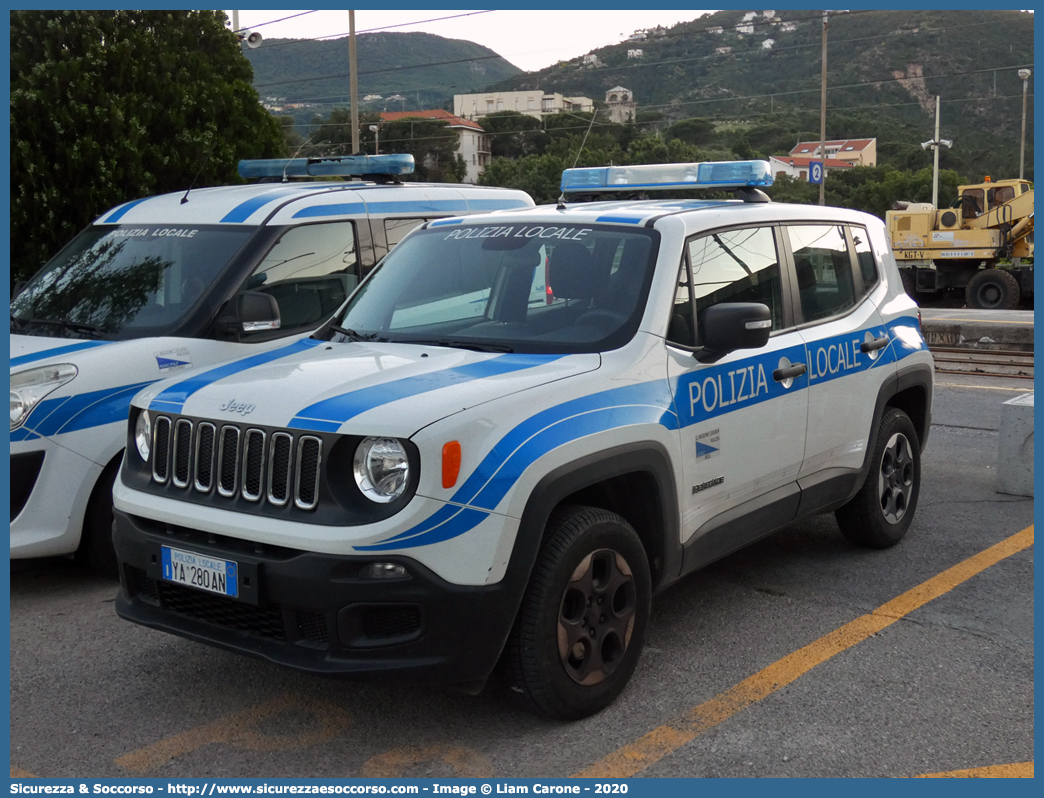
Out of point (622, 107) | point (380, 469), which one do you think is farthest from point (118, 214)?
point (622, 107)

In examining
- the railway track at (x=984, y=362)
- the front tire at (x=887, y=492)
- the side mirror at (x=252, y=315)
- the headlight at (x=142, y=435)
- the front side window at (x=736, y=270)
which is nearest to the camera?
the headlight at (x=142, y=435)

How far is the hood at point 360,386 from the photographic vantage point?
3451 mm

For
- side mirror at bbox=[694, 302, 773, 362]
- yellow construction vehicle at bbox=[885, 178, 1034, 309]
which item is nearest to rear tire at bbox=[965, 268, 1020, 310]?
yellow construction vehicle at bbox=[885, 178, 1034, 309]

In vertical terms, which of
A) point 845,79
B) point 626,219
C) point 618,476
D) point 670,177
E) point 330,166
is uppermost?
point 845,79

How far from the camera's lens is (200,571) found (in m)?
3.62

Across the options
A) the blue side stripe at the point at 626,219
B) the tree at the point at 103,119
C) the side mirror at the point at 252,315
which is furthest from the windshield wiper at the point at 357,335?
the tree at the point at 103,119

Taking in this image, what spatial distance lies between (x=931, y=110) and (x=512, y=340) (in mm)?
118906

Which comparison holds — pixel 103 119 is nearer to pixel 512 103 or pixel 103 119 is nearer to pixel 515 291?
pixel 515 291

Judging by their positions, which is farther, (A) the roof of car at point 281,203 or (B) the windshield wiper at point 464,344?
(A) the roof of car at point 281,203

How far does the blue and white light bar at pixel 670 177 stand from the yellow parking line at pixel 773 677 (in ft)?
6.87

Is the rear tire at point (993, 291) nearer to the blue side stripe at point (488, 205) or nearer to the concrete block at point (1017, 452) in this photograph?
the concrete block at point (1017, 452)

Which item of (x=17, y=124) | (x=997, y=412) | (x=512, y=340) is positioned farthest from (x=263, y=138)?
(x=512, y=340)

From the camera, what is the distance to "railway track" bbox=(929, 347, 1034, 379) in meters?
12.7

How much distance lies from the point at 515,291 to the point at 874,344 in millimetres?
2011
